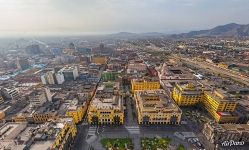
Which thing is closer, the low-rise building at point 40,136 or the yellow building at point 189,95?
the low-rise building at point 40,136

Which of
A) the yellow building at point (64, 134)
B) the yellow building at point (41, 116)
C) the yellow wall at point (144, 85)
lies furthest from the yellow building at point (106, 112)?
the yellow wall at point (144, 85)

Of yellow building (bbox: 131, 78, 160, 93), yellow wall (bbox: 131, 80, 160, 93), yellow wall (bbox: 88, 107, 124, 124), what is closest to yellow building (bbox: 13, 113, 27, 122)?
yellow wall (bbox: 88, 107, 124, 124)

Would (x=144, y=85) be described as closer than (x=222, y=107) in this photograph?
No

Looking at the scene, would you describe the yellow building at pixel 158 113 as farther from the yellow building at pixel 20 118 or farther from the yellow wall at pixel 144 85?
the yellow building at pixel 20 118

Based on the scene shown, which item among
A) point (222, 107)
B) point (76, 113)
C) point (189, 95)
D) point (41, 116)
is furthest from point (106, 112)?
point (222, 107)

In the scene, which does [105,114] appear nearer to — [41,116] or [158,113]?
[158,113]

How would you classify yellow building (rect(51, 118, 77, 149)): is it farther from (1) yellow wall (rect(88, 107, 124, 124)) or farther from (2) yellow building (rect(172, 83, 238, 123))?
(2) yellow building (rect(172, 83, 238, 123))

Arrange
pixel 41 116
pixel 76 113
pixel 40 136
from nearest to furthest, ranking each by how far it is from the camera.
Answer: pixel 40 136 → pixel 76 113 → pixel 41 116

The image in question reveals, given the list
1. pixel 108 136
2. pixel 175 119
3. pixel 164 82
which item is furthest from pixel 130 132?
pixel 164 82

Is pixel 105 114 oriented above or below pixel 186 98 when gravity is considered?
above
